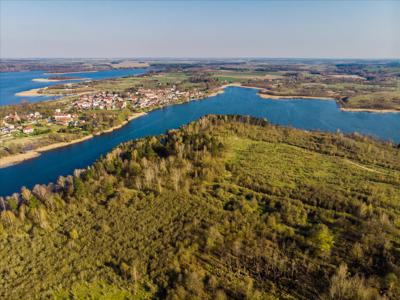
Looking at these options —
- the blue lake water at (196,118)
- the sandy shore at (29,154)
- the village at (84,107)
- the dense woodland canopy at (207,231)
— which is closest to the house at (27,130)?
the village at (84,107)

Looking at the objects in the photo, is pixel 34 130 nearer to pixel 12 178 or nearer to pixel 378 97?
pixel 12 178

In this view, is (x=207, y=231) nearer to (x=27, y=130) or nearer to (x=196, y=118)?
(x=27, y=130)

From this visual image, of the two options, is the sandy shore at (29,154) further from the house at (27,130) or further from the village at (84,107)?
the house at (27,130)

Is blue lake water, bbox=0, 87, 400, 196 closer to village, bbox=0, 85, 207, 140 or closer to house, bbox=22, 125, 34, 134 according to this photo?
village, bbox=0, 85, 207, 140

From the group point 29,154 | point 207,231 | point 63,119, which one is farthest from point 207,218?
point 63,119

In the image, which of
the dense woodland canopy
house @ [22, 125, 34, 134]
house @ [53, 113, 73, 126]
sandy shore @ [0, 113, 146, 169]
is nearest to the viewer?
the dense woodland canopy

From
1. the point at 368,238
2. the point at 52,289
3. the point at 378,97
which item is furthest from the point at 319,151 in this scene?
the point at 378,97

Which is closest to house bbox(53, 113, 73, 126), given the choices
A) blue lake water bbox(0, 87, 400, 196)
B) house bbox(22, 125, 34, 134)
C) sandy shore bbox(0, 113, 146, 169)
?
house bbox(22, 125, 34, 134)
